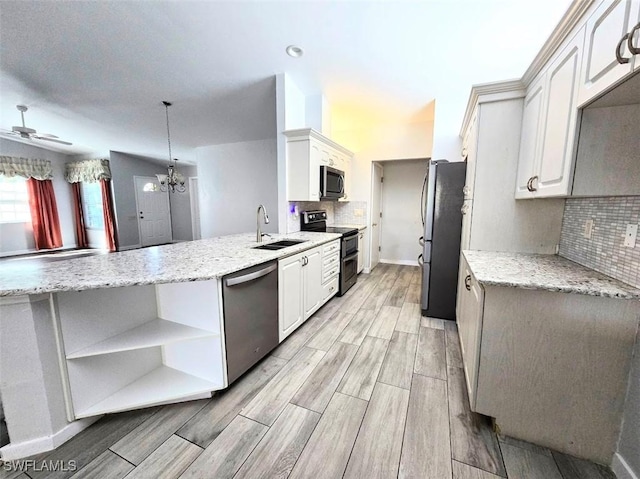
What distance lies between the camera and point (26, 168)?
6.41 metres

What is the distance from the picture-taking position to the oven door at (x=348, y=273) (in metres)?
3.49

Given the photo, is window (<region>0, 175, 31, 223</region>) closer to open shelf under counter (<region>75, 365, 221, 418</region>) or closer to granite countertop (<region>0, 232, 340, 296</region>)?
granite countertop (<region>0, 232, 340, 296</region>)

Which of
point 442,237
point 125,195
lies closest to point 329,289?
point 442,237

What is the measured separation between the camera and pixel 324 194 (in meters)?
3.38

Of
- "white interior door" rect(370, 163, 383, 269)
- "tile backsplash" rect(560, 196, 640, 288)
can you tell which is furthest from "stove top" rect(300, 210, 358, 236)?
"tile backsplash" rect(560, 196, 640, 288)

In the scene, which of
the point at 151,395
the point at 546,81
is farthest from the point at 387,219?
the point at 151,395

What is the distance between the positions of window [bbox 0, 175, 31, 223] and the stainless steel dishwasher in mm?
8491

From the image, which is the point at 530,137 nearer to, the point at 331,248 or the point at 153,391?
the point at 331,248

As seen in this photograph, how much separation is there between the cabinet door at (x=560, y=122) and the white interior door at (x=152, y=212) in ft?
29.2

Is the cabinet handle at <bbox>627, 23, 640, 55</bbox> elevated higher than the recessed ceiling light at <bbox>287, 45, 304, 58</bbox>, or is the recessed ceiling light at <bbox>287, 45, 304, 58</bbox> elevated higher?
the recessed ceiling light at <bbox>287, 45, 304, 58</bbox>

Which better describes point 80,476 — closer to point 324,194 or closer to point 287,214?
point 287,214

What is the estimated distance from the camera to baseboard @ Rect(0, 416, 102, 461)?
1.27 m

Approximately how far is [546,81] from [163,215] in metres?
9.25

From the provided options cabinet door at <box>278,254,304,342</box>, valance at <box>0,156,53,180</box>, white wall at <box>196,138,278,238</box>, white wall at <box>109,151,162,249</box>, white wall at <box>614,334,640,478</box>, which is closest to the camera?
white wall at <box>614,334,640,478</box>
